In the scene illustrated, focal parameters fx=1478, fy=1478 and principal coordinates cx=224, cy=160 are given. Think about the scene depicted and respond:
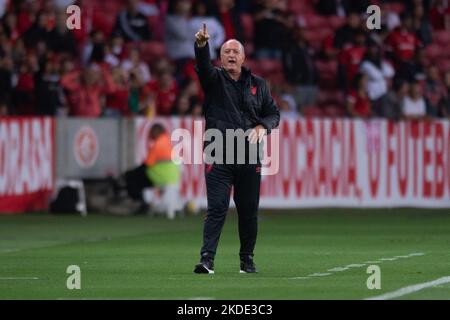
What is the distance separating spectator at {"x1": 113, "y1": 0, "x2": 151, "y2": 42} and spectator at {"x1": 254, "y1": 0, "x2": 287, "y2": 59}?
252 centimetres

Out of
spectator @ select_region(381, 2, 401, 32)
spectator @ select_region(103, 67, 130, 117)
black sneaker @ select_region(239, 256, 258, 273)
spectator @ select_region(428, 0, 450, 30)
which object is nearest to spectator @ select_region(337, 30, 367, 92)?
spectator @ select_region(381, 2, 401, 32)

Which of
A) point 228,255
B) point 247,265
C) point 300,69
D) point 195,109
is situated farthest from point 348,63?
point 247,265

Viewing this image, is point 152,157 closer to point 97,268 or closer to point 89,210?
point 89,210

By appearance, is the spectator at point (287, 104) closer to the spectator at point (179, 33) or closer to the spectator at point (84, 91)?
the spectator at point (179, 33)

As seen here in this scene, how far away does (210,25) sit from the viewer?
3172cm

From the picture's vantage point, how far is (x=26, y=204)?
94.4 ft

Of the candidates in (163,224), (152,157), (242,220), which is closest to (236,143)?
(242,220)

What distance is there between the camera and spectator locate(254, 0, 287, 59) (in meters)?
32.5

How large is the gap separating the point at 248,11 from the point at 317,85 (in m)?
2.76

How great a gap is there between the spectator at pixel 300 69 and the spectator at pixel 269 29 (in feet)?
1.14

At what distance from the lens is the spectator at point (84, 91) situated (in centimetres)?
2989

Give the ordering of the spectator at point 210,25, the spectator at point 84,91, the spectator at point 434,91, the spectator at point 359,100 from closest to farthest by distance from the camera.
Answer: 1. the spectator at point 84,91
2. the spectator at point 359,100
3. the spectator at point 210,25
4. the spectator at point 434,91

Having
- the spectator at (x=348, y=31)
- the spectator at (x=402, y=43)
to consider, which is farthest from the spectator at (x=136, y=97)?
the spectator at (x=402, y=43)

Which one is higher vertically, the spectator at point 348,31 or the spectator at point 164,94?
the spectator at point 348,31
